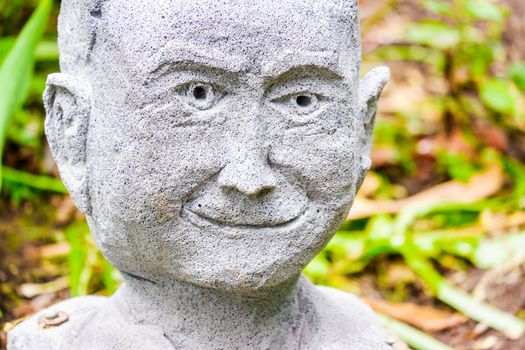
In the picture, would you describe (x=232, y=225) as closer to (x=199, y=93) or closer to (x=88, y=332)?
(x=199, y=93)

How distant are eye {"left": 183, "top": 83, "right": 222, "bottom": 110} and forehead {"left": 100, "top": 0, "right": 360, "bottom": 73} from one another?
55 mm

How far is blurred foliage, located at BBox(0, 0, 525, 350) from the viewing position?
2662mm

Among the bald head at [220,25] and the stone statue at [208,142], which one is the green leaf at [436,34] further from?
the bald head at [220,25]

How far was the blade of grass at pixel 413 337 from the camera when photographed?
94.1 inches

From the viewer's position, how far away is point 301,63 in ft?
4.33

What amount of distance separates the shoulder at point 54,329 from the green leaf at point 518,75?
2076 millimetres

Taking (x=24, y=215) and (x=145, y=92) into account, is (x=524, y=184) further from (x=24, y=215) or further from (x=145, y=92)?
(x=145, y=92)

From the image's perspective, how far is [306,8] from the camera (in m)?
1.33

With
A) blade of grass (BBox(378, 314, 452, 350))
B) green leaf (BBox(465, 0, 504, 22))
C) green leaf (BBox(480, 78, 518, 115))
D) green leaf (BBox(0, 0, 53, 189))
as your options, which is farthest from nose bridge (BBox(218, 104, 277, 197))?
green leaf (BBox(480, 78, 518, 115))

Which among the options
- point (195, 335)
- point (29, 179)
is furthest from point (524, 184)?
point (195, 335)

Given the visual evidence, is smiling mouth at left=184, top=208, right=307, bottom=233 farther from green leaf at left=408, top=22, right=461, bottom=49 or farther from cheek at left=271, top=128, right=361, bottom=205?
green leaf at left=408, top=22, right=461, bottom=49

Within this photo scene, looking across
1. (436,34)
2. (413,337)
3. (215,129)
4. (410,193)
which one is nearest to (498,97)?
(436,34)

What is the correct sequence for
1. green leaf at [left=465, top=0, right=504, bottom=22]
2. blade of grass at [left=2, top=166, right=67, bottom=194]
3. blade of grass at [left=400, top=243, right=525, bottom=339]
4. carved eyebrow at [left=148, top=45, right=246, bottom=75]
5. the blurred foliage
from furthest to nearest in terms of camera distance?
green leaf at [left=465, top=0, right=504, bottom=22] < blade of grass at [left=2, top=166, right=67, bottom=194] < the blurred foliage < blade of grass at [left=400, top=243, right=525, bottom=339] < carved eyebrow at [left=148, top=45, right=246, bottom=75]

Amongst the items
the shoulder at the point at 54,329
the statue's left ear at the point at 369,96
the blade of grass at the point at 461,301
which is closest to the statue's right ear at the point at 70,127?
the shoulder at the point at 54,329
